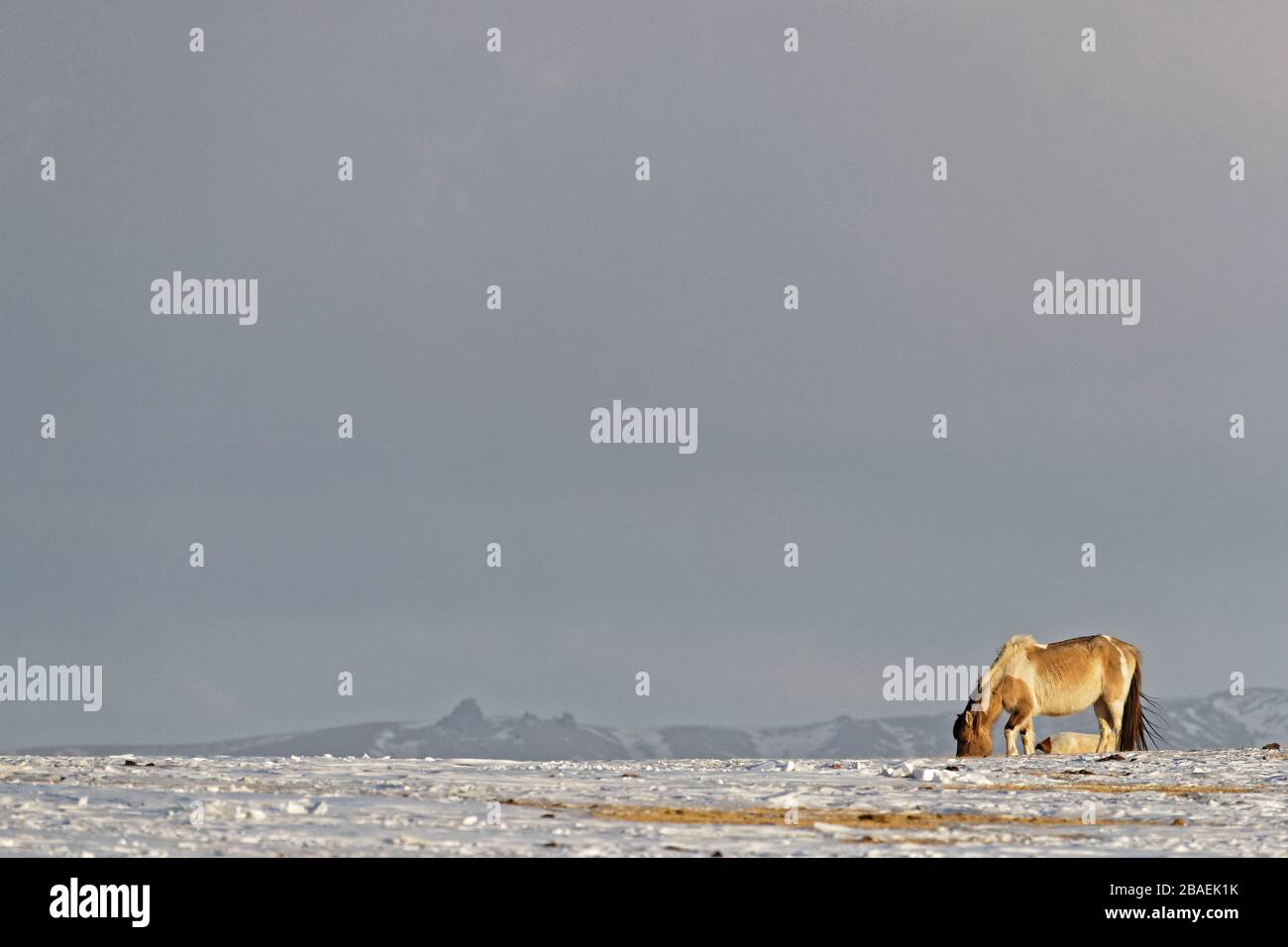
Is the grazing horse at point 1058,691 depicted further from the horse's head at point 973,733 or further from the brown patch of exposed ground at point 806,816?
the brown patch of exposed ground at point 806,816

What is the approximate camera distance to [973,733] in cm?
3791

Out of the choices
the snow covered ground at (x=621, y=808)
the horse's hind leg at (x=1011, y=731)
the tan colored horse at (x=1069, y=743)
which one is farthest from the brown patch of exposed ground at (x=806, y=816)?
the tan colored horse at (x=1069, y=743)

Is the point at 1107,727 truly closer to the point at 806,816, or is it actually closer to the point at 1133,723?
the point at 1133,723

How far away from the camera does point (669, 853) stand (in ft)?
45.9

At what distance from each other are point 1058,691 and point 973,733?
234 cm

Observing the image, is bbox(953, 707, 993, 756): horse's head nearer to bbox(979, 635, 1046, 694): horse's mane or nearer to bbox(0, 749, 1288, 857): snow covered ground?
bbox(979, 635, 1046, 694): horse's mane

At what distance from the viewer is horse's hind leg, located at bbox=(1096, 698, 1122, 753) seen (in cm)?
3978

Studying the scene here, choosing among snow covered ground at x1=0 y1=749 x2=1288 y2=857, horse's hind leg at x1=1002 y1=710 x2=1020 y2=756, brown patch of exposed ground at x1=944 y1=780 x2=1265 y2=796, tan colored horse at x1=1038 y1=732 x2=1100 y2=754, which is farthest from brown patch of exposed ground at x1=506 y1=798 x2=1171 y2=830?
tan colored horse at x1=1038 y1=732 x2=1100 y2=754

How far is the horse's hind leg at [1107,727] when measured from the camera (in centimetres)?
3978

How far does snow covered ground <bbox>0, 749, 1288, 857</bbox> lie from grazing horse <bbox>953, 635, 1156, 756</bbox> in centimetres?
1174
